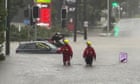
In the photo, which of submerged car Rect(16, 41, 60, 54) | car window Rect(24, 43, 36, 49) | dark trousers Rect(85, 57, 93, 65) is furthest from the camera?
car window Rect(24, 43, 36, 49)

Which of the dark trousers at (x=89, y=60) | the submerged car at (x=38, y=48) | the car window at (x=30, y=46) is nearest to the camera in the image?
the dark trousers at (x=89, y=60)

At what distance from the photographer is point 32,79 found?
20.8 meters

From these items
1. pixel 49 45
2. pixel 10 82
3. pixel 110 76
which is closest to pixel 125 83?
pixel 110 76

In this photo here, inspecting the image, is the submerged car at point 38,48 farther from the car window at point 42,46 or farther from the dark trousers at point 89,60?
the dark trousers at point 89,60

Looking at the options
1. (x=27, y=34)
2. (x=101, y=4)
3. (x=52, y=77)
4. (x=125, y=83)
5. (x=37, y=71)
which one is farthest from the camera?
(x=101, y=4)

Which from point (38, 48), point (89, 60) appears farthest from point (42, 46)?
point (89, 60)

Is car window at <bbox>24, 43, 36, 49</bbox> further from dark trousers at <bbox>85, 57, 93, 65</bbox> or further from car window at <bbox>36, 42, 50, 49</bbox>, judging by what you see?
dark trousers at <bbox>85, 57, 93, 65</bbox>

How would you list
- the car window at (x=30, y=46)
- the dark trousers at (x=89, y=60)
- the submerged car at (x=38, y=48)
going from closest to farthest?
1. the dark trousers at (x=89, y=60)
2. the submerged car at (x=38, y=48)
3. the car window at (x=30, y=46)

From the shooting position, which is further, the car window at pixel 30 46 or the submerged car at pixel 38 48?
the car window at pixel 30 46

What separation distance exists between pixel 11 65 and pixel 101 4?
79.1 meters

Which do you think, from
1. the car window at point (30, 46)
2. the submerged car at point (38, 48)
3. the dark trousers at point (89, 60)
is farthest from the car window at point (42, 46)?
the dark trousers at point (89, 60)

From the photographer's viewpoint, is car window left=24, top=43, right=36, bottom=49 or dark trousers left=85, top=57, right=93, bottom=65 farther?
car window left=24, top=43, right=36, bottom=49

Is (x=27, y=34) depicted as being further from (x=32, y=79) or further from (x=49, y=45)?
(x=32, y=79)

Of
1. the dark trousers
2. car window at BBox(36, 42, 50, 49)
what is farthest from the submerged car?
the dark trousers
